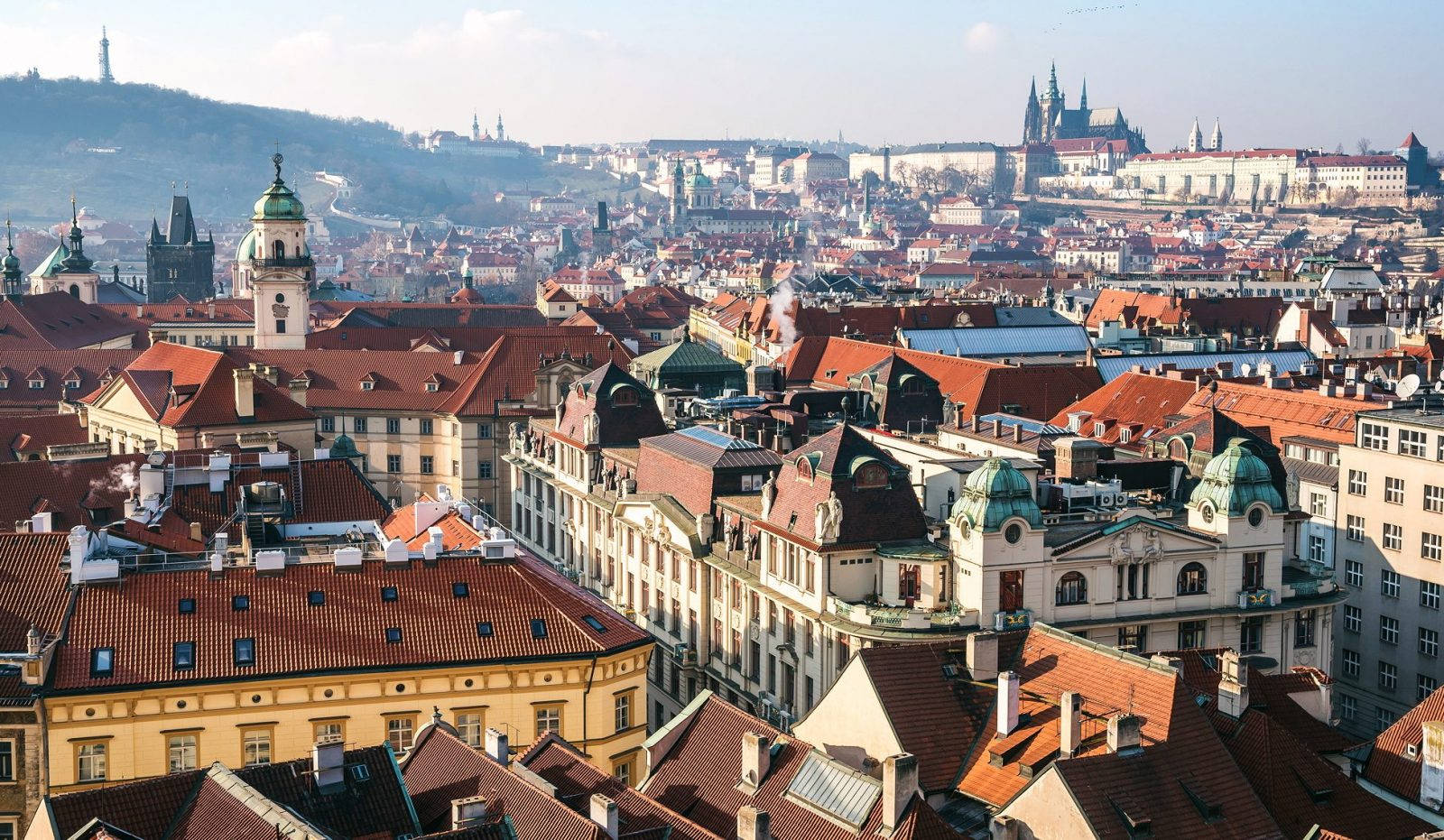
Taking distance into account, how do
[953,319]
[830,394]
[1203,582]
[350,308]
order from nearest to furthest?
[1203,582]
[830,394]
[953,319]
[350,308]

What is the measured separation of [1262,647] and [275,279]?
84381 mm

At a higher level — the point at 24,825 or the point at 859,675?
the point at 859,675

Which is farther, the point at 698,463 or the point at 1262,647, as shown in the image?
the point at 698,463

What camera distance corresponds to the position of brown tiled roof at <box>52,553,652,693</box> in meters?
50.5

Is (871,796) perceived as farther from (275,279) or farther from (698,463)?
(275,279)

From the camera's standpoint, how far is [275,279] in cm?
12962

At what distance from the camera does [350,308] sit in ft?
547

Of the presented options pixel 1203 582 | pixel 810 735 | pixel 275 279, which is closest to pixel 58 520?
pixel 810 735

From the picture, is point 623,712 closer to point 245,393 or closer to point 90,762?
point 90,762

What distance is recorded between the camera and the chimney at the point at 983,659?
154 ft

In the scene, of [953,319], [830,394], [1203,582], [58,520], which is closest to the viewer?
[1203,582]

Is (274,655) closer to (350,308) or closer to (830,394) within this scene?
(830,394)

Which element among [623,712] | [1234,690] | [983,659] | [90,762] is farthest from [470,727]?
[1234,690]

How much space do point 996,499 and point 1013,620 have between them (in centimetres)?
357
